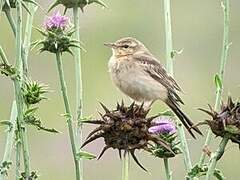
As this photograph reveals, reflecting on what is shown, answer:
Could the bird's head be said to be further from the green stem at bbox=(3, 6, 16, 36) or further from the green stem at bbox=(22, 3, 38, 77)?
the green stem at bbox=(3, 6, 16, 36)

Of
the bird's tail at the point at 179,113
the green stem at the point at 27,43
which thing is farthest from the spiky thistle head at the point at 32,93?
the bird's tail at the point at 179,113

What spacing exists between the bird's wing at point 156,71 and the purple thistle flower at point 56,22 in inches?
43.2

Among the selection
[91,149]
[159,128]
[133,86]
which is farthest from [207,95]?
[159,128]

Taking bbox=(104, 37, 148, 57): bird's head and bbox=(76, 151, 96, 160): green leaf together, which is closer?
bbox=(76, 151, 96, 160): green leaf

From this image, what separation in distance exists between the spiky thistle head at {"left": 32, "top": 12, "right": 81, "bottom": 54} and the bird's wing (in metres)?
1.08

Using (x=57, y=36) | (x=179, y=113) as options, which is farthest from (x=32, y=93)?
(x=179, y=113)

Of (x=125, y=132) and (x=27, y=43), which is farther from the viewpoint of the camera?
(x=27, y=43)

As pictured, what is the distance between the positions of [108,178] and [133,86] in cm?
841

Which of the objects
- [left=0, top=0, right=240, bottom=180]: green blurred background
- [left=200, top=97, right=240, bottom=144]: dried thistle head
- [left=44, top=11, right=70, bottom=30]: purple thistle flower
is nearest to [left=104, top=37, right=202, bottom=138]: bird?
[left=44, top=11, right=70, bottom=30]: purple thistle flower

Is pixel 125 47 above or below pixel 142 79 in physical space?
above

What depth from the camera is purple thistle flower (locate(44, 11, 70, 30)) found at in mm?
6914

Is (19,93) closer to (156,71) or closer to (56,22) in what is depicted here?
(56,22)

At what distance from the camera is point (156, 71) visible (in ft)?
26.0

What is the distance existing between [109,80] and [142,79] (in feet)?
41.2
